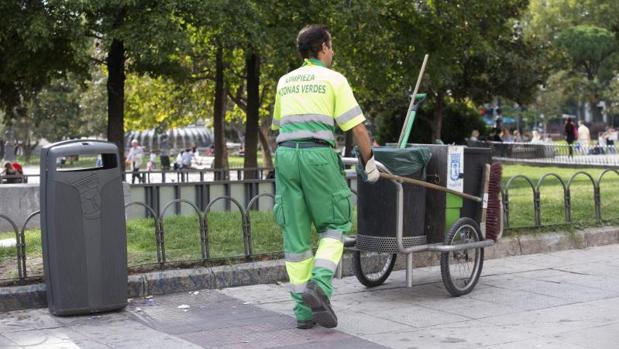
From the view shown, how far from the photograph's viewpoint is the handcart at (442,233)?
7477 mm

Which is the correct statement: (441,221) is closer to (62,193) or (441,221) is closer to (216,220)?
(62,193)

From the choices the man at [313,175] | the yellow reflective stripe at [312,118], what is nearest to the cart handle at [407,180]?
the man at [313,175]

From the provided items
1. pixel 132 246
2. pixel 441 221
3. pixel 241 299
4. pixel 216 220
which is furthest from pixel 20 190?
pixel 441 221

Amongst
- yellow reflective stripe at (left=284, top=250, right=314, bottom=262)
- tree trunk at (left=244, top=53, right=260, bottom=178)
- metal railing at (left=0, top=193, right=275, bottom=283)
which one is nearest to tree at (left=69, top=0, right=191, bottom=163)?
tree trunk at (left=244, top=53, right=260, bottom=178)

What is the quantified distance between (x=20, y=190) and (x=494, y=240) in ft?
27.1

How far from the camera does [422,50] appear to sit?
83.4ft

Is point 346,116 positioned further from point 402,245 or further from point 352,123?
point 402,245

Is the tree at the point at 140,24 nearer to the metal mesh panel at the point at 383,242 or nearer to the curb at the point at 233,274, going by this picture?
the curb at the point at 233,274

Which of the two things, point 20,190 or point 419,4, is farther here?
point 419,4

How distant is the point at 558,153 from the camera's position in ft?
109

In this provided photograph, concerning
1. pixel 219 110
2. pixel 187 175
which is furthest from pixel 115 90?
pixel 219 110

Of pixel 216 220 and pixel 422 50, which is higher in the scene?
pixel 422 50

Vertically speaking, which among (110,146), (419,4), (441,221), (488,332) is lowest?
(488,332)

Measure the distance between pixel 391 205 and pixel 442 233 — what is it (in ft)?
2.10
